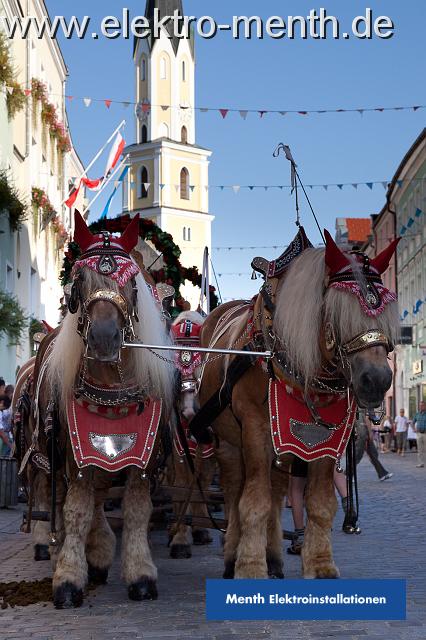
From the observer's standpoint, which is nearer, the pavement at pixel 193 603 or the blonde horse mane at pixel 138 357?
the pavement at pixel 193 603

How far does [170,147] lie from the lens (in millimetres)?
89812

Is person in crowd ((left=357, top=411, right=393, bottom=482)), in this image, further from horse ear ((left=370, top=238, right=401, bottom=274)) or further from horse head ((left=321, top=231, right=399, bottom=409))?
horse head ((left=321, top=231, right=399, bottom=409))

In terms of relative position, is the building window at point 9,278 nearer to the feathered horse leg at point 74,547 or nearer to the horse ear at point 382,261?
the feathered horse leg at point 74,547

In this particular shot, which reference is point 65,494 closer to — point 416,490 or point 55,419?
point 55,419

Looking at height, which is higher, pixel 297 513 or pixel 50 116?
pixel 50 116

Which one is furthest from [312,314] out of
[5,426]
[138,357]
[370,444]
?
[370,444]

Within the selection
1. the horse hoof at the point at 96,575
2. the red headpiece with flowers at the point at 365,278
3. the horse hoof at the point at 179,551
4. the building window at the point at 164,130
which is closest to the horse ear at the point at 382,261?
the red headpiece with flowers at the point at 365,278

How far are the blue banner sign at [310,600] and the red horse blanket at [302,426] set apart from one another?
2.18 meters

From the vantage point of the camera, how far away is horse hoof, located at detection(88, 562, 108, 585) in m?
7.15

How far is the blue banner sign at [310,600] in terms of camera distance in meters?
4.28

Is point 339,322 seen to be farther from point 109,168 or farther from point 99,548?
point 109,168

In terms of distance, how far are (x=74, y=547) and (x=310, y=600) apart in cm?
245

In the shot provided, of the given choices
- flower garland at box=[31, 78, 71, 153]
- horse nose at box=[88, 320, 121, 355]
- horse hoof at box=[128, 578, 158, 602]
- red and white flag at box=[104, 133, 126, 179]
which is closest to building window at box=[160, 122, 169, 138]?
red and white flag at box=[104, 133, 126, 179]

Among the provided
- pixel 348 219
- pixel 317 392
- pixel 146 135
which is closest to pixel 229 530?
pixel 317 392
